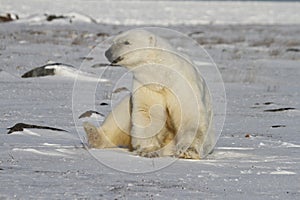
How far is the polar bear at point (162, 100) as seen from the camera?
6.45 metres

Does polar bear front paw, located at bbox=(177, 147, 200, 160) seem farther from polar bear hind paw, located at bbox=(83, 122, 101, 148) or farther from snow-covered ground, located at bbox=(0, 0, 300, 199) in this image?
polar bear hind paw, located at bbox=(83, 122, 101, 148)

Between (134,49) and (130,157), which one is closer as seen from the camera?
(134,49)

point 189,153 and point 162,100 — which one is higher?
point 162,100

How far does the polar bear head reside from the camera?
6.43m

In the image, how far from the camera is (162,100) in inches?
259

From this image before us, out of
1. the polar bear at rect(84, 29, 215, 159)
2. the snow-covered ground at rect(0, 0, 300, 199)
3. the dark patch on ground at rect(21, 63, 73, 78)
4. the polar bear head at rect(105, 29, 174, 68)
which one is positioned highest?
the polar bear head at rect(105, 29, 174, 68)

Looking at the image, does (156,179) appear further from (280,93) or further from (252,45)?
(252,45)

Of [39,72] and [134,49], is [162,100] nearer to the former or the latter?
[134,49]

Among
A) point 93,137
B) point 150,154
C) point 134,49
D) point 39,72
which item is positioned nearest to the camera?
point 134,49

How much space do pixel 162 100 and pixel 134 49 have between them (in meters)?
0.51

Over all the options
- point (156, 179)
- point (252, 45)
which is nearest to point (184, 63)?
point (156, 179)

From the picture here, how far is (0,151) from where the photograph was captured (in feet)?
21.8

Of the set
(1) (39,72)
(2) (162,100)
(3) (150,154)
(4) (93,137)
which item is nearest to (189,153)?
(3) (150,154)

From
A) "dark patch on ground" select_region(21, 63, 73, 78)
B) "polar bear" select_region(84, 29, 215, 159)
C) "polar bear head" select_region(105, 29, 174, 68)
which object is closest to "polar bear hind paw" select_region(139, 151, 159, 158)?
"polar bear" select_region(84, 29, 215, 159)
